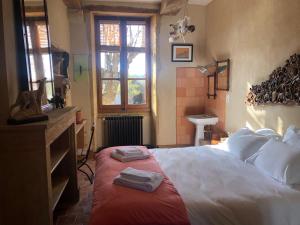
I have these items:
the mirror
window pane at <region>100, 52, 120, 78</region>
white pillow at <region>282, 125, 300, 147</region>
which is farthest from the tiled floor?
window pane at <region>100, 52, 120, 78</region>

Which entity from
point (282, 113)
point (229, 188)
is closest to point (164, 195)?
point (229, 188)

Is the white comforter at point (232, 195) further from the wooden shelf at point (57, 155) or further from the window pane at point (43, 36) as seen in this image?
the window pane at point (43, 36)

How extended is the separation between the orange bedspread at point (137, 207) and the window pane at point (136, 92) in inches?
129

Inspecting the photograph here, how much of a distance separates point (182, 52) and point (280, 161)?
3.15m

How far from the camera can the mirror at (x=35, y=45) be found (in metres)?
1.99

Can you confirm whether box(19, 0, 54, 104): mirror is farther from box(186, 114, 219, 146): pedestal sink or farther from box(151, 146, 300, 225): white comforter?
box(186, 114, 219, 146): pedestal sink

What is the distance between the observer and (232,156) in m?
2.74

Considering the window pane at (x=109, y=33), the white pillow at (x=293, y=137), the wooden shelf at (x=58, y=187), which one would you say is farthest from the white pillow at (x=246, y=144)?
the window pane at (x=109, y=33)

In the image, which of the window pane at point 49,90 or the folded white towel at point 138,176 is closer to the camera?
the folded white towel at point 138,176

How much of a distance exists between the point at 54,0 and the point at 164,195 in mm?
3047

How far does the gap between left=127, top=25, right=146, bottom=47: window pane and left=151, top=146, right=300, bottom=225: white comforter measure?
323 centimetres

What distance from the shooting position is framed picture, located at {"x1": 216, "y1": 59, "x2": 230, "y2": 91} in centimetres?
402

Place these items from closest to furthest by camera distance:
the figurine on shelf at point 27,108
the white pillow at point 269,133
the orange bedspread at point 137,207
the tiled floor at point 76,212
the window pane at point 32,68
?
the orange bedspread at point 137,207 < the figurine on shelf at point 27,108 < the window pane at point 32,68 < the tiled floor at point 76,212 < the white pillow at point 269,133

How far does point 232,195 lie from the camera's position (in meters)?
1.79
